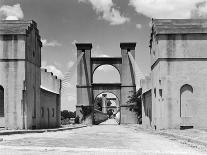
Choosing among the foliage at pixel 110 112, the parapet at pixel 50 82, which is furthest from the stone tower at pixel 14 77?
the foliage at pixel 110 112

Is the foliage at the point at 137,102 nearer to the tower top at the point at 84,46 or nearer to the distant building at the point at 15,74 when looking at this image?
the tower top at the point at 84,46

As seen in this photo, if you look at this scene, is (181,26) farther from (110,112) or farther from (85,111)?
(110,112)

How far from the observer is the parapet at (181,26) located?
2692 centimetres

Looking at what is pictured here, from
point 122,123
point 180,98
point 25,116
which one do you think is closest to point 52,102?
point 25,116

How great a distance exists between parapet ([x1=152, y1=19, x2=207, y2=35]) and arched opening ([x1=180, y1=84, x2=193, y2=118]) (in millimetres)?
3781

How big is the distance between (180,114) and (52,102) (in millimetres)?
15417

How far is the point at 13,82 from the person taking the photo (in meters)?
25.9

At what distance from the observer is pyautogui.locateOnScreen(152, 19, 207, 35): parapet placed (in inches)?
1060

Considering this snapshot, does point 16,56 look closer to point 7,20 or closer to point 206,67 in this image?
point 7,20

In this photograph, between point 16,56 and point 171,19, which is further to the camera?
point 171,19

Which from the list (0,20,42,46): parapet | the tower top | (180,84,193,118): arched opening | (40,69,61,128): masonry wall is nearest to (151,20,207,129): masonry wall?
(180,84,193,118): arched opening

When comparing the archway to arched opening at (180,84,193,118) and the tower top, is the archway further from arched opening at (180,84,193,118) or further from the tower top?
arched opening at (180,84,193,118)

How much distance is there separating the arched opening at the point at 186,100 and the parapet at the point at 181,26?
3781mm

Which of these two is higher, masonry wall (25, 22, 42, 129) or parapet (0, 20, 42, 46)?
parapet (0, 20, 42, 46)
